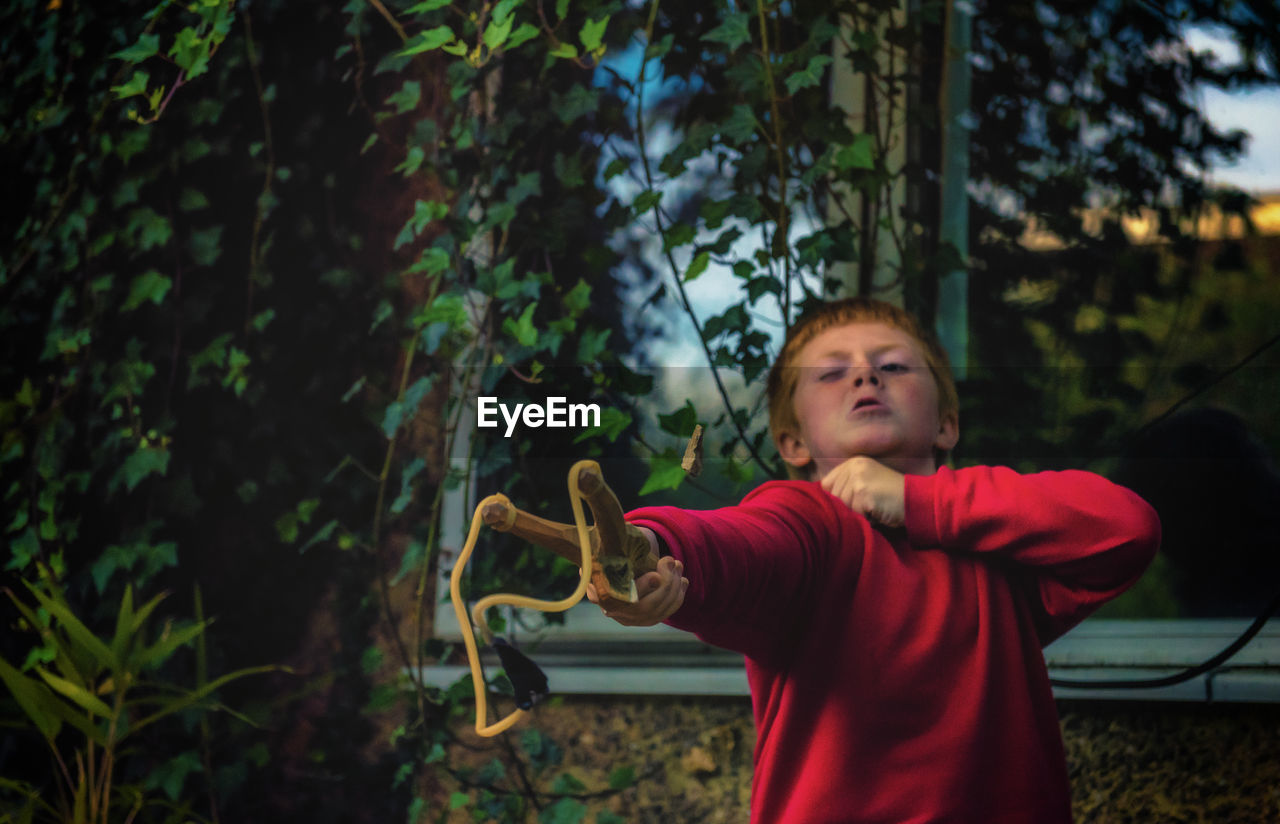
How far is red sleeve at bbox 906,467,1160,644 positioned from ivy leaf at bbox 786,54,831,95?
60cm

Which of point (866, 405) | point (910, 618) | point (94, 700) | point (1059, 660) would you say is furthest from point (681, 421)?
point (94, 700)

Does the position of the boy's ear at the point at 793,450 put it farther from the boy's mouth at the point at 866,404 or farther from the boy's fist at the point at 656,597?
the boy's fist at the point at 656,597

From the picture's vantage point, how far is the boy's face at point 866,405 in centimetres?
95

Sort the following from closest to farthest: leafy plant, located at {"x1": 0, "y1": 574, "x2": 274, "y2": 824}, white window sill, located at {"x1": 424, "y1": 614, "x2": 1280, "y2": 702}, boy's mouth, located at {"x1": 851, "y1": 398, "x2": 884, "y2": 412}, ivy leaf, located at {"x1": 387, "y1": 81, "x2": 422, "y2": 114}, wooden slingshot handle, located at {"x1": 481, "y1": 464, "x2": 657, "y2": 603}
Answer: wooden slingshot handle, located at {"x1": 481, "y1": 464, "x2": 657, "y2": 603}, boy's mouth, located at {"x1": 851, "y1": 398, "x2": 884, "y2": 412}, white window sill, located at {"x1": 424, "y1": 614, "x2": 1280, "y2": 702}, leafy plant, located at {"x1": 0, "y1": 574, "x2": 274, "y2": 824}, ivy leaf, located at {"x1": 387, "y1": 81, "x2": 422, "y2": 114}

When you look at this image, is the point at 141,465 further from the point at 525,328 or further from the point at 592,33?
the point at 592,33

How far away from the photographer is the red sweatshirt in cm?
85

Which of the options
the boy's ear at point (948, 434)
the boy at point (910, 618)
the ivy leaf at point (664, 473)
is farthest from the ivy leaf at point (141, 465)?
the boy's ear at point (948, 434)

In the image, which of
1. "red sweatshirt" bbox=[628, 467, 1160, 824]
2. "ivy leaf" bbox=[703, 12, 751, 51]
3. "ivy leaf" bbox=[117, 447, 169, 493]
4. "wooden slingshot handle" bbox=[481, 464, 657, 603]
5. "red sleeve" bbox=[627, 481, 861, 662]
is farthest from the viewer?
"ivy leaf" bbox=[117, 447, 169, 493]

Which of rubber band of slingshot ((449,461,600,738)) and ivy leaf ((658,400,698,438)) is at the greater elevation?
ivy leaf ((658,400,698,438))

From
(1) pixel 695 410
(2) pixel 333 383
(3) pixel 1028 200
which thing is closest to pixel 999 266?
(3) pixel 1028 200

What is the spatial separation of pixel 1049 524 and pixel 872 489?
0.18 m

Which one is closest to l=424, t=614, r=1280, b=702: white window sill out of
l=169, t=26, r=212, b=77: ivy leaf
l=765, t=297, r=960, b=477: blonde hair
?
l=765, t=297, r=960, b=477: blonde hair

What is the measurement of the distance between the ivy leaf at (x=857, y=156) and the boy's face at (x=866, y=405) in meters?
0.34

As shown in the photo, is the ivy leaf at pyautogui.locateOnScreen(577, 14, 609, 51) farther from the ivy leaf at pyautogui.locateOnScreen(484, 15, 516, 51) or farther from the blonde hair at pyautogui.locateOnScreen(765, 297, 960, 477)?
the blonde hair at pyautogui.locateOnScreen(765, 297, 960, 477)
